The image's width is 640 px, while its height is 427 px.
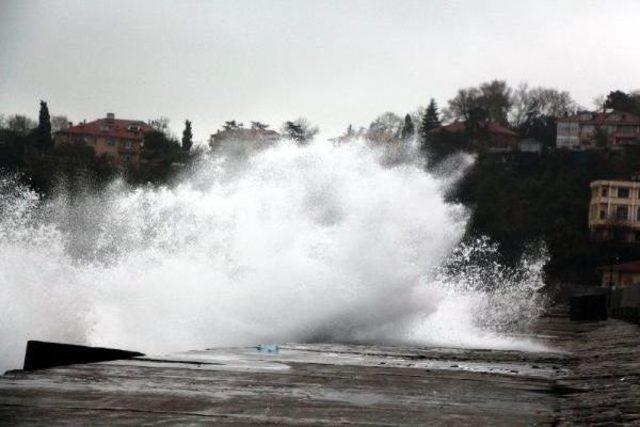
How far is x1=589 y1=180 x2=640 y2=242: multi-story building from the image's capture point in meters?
152

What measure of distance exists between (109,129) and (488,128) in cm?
6009

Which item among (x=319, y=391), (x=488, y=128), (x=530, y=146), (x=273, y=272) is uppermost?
(x=488, y=128)

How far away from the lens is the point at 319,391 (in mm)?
11508

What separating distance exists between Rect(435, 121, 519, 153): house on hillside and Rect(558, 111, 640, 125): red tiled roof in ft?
49.3

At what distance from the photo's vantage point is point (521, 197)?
146 meters

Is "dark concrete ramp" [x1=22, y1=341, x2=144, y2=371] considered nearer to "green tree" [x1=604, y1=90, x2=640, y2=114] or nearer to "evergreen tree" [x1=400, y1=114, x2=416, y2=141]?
"evergreen tree" [x1=400, y1=114, x2=416, y2=141]

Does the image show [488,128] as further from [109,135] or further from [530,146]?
[109,135]

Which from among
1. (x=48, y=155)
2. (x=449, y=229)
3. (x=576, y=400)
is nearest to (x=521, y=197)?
(x=48, y=155)

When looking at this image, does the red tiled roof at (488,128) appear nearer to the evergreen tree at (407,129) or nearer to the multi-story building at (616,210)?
the evergreen tree at (407,129)

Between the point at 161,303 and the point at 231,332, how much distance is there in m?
3.30

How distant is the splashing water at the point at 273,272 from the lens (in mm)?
24234

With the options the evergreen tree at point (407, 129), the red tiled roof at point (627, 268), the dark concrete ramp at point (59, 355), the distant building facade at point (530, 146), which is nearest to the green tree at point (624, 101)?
the distant building facade at point (530, 146)

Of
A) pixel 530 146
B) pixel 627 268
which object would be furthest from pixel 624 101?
pixel 627 268

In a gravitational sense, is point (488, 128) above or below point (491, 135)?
above
